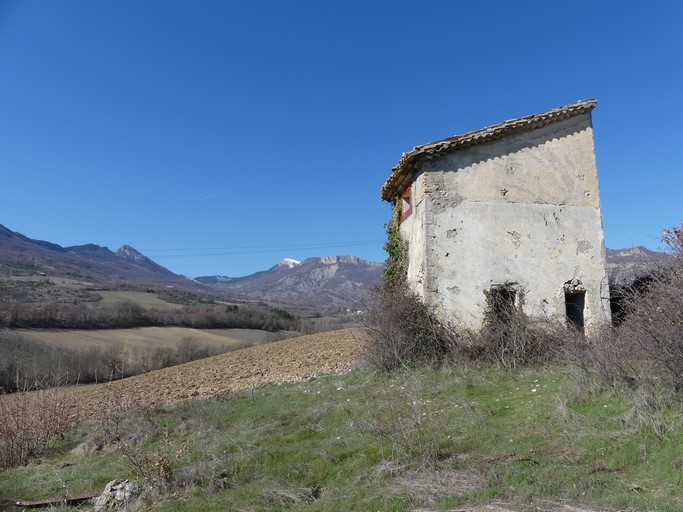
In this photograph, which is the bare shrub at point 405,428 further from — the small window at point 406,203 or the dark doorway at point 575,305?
the small window at point 406,203

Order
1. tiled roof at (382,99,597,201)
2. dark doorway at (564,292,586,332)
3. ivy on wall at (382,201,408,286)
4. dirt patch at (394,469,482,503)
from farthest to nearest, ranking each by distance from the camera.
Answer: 1. ivy on wall at (382,201,408,286)
2. dark doorway at (564,292,586,332)
3. tiled roof at (382,99,597,201)
4. dirt patch at (394,469,482,503)

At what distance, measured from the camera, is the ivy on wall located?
15.6 metres

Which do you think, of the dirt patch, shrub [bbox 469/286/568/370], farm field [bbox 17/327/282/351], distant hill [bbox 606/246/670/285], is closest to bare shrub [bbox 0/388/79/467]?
the dirt patch

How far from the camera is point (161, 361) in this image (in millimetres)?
30906

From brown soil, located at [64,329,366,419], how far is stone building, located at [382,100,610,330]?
10.9ft

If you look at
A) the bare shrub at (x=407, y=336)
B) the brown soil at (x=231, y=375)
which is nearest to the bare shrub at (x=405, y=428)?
the bare shrub at (x=407, y=336)

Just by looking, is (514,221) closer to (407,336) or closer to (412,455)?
(407,336)

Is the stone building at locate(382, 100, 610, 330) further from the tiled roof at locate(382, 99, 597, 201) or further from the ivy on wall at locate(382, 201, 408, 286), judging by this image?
the ivy on wall at locate(382, 201, 408, 286)

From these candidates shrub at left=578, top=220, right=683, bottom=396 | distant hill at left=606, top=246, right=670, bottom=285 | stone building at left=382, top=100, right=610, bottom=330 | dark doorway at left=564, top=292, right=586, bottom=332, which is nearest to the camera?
shrub at left=578, top=220, right=683, bottom=396

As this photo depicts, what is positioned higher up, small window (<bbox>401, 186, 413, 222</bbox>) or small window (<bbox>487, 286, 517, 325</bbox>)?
small window (<bbox>401, 186, 413, 222</bbox>)

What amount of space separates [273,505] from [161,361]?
28030mm

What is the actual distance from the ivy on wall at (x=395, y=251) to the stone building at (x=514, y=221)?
1.32 meters

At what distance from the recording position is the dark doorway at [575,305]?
13.7 m

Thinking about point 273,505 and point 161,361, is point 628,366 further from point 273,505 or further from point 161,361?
point 161,361
